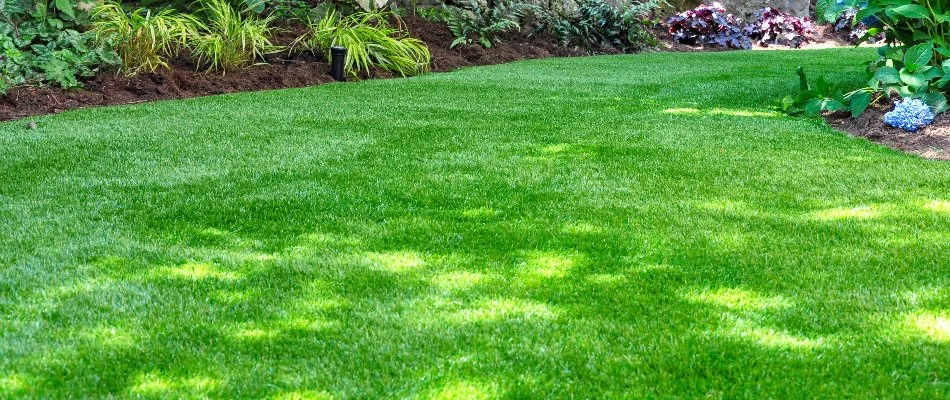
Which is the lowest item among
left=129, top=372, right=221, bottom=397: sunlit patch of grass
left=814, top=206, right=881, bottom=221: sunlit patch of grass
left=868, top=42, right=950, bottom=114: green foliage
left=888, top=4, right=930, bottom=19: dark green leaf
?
left=814, top=206, right=881, bottom=221: sunlit patch of grass

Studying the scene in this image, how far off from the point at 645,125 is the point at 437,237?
245 centimetres

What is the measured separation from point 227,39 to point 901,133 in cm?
516

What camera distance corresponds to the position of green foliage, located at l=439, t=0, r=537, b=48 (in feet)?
31.7

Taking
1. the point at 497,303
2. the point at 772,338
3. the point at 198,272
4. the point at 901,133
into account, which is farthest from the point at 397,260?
the point at 901,133

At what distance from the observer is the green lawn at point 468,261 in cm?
204

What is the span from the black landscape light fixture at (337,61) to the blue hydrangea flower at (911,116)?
4.37 meters

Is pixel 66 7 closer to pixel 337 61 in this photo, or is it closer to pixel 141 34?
pixel 141 34

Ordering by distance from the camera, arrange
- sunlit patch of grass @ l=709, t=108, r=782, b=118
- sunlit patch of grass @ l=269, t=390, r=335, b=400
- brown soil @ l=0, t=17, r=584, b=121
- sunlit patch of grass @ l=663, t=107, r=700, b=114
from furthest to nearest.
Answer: brown soil @ l=0, t=17, r=584, b=121 < sunlit patch of grass @ l=663, t=107, r=700, b=114 < sunlit patch of grass @ l=709, t=108, r=782, b=118 < sunlit patch of grass @ l=269, t=390, r=335, b=400

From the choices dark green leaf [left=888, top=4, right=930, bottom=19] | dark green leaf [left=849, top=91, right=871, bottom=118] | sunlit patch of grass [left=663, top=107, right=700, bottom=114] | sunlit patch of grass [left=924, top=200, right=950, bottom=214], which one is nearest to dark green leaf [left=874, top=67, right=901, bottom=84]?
dark green leaf [left=849, top=91, right=871, bottom=118]

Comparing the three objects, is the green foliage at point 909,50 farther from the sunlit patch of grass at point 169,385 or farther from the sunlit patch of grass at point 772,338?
the sunlit patch of grass at point 169,385

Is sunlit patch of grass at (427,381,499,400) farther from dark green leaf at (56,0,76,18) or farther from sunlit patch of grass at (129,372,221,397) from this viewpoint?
dark green leaf at (56,0,76,18)

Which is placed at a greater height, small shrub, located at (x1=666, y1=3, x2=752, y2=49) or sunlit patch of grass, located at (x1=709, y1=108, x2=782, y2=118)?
sunlit patch of grass, located at (x1=709, y1=108, x2=782, y2=118)

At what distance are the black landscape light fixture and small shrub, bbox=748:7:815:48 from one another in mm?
7247

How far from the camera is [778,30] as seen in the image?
41.1 feet
